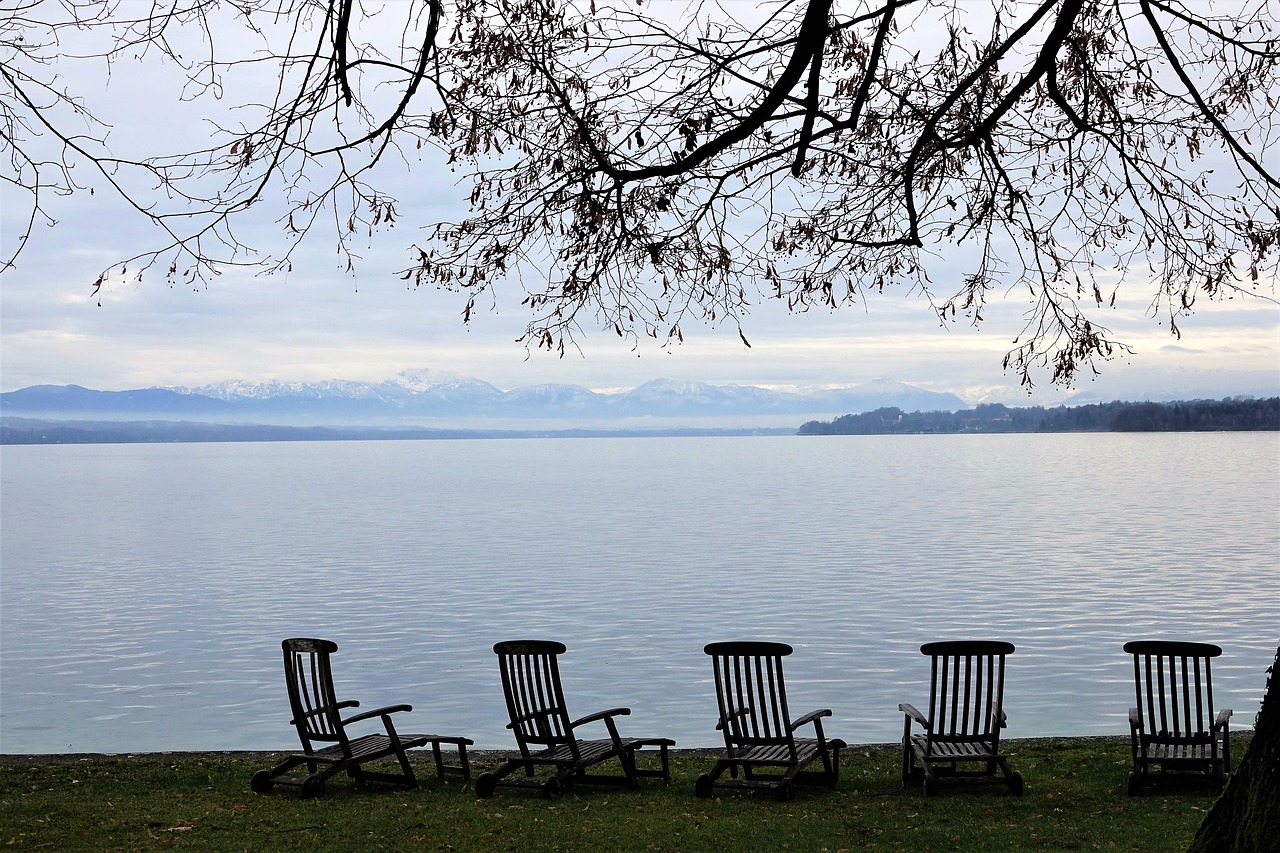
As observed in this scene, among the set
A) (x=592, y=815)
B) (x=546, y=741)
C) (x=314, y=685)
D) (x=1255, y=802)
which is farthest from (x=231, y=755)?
(x=1255, y=802)

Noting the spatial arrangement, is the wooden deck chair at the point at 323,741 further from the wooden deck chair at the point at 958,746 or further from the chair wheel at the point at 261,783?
the wooden deck chair at the point at 958,746

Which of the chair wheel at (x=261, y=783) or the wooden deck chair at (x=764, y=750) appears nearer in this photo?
the wooden deck chair at (x=764, y=750)

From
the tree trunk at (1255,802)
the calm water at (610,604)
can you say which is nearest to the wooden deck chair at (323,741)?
the calm water at (610,604)

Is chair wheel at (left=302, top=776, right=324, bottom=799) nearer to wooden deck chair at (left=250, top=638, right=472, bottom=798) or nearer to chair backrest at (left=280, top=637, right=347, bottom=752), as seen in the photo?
wooden deck chair at (left=250, top=638, right=472, bottom=798)

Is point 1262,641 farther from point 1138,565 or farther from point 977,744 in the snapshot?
point 977,744

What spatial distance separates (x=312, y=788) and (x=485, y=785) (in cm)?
123

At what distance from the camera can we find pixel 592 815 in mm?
8203

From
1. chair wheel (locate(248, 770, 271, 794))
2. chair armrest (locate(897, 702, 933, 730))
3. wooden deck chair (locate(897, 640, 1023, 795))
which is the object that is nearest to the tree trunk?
wooden deck chair (locate(897, 640, 1023, 795))

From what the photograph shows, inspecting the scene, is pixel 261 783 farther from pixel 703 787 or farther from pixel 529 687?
pixel 703 787

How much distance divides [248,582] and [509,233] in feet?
85.0

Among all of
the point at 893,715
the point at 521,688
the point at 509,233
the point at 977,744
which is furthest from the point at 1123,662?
the point at 509,233

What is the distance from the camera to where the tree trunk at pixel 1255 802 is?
15.4 ft

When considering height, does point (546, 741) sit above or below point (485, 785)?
above

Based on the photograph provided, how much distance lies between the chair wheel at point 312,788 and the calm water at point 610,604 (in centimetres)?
546
